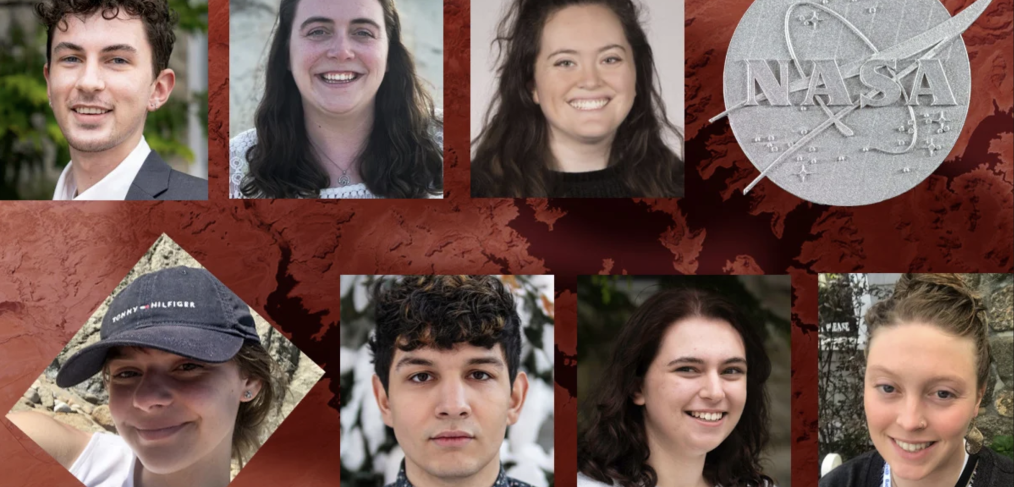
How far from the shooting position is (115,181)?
2.64m

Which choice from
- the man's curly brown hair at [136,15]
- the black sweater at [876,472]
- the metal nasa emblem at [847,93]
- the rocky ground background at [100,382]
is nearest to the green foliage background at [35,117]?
the man's curly brown hair at [136,15]

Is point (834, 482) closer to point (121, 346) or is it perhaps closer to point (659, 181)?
point (659, 181)

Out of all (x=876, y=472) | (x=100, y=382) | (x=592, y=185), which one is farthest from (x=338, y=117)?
(x=876, y=472)

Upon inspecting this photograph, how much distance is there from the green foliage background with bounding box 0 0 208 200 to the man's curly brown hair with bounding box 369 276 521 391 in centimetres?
66

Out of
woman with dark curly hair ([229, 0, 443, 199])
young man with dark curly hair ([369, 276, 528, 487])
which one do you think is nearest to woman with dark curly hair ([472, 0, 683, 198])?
woman with dark curly hair ([229, 0, 443, 199])

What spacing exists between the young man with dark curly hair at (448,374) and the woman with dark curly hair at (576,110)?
289 millimetres

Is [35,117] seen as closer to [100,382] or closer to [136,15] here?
[136,15]

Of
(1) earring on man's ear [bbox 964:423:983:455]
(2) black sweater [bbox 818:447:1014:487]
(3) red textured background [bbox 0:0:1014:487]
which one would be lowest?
(2) black sweater [bbox 818:447:1014:487]

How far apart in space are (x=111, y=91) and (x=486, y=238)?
40.7 inches

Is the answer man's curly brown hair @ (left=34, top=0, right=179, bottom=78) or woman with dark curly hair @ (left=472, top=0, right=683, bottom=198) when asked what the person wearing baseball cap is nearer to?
man's curly brown hair @ (left=34, top=0, right=179, bottom=78)

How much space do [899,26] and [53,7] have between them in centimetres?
219

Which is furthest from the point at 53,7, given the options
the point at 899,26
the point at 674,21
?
the point at 899,26

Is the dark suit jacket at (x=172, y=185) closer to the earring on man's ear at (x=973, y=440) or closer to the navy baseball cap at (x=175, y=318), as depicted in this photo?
the navy baseball cap at (x=175, y=318)

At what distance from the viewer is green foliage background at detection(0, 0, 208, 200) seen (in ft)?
8.63
